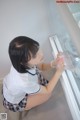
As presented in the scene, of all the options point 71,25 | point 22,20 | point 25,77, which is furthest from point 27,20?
point 71,25

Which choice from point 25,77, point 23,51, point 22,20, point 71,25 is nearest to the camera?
point 71,25

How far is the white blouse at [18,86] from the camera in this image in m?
1.04

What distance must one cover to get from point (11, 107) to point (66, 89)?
35 centimetres

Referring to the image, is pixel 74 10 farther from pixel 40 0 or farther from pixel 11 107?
pixel 11 107

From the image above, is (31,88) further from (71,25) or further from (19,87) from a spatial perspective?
(71,25)

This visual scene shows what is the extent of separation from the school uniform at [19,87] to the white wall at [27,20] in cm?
32

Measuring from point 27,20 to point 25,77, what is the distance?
44 centimetres

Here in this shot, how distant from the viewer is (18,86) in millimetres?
1074

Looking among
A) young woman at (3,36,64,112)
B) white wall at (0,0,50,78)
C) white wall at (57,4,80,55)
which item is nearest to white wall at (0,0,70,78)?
white wall at (0,0,50,78)

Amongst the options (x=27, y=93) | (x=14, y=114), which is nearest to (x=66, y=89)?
(x=27, y=93)

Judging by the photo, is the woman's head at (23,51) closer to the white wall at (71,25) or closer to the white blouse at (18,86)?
the white blouse at (18,86)

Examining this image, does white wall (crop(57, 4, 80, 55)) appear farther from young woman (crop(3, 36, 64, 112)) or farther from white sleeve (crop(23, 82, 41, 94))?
white sleeve (crop(23, 82, 41, 94))

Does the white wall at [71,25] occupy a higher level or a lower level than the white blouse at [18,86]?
higher

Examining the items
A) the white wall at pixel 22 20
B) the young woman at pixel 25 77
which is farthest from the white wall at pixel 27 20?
the young woman at pixel 25 77
